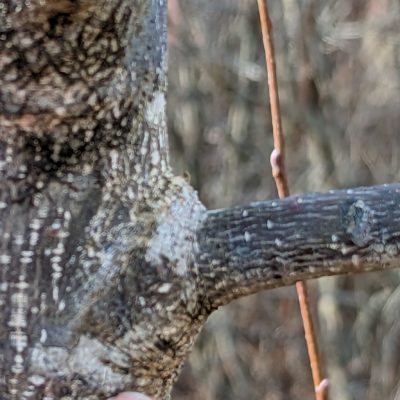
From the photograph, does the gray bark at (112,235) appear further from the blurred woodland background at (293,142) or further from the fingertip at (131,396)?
the blurred woodland background at (293,142)

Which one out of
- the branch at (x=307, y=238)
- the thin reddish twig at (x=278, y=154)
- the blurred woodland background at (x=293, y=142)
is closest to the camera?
the branch at (x=307, y=238)

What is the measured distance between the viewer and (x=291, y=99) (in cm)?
371

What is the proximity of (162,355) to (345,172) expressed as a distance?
3125 millimetres

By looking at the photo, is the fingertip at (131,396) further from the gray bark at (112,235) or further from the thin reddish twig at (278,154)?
→ the thin reddish twig at (278,154)

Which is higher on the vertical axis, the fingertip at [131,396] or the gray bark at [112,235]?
the gray bark at [112,235]

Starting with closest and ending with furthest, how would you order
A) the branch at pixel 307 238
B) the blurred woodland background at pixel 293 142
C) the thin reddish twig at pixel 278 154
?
the branch at pixel 307 238 < the thin reddish twig at pixel 278 154 < the blurred woodland background at pixel 293 142

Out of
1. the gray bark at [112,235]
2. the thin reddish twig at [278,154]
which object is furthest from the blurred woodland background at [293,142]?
the gray bark at [112,235]

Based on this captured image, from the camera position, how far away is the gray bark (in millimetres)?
670

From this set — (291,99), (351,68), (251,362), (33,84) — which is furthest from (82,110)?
(251,362)

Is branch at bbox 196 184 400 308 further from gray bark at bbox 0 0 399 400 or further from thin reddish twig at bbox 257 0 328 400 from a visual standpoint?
thin reddish twig at bbox 257 0 328 400

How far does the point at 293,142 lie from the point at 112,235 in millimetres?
3363

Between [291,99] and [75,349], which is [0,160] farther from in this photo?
[291,99]

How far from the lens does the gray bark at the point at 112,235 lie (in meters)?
0.67

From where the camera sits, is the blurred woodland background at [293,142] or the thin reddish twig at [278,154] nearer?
the thin reddish twig at [278,154]
